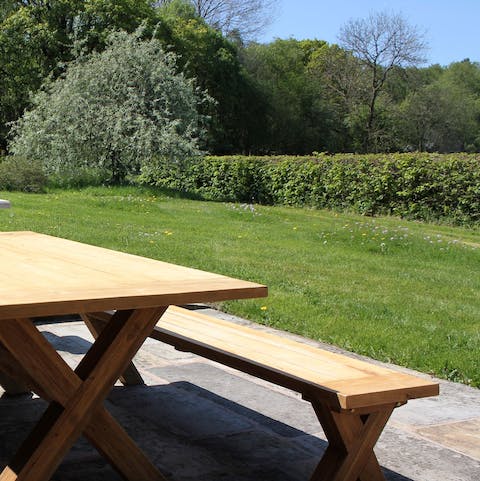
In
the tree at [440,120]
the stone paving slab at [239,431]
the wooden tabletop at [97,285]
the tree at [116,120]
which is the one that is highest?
the tree at [440,120]

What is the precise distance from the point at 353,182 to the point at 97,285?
54.6ft

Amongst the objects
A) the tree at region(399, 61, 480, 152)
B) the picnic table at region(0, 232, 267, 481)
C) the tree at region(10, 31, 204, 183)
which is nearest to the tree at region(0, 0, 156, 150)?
the tree at region(10, 31, 204, 183)

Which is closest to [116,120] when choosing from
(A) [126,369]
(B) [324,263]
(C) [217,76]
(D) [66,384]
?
(B) [324,263]

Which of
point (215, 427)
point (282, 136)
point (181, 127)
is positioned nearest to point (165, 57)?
point (181, 127)

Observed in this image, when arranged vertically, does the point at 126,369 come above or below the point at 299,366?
below

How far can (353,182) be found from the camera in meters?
19.1

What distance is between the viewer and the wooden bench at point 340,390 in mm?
2830

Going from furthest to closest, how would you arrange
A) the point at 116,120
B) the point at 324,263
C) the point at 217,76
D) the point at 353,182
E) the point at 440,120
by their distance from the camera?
the point at 440,120 → the point at 217,76 → the point at 116,120 → the point at 353,182 → the point at 324,263

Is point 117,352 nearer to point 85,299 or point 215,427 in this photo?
point 85,299

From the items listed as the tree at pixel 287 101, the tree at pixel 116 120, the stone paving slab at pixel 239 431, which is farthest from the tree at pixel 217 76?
the stone paving slab at pixel 239 431

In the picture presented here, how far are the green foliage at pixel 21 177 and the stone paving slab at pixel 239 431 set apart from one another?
44.6 feet

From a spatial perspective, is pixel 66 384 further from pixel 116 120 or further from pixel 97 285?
pixel 116 120

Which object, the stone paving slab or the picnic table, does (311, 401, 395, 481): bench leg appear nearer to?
the stone paving slab

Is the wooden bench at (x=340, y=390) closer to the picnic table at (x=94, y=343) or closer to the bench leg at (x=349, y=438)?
the bench leg at (x=349, y=438)
